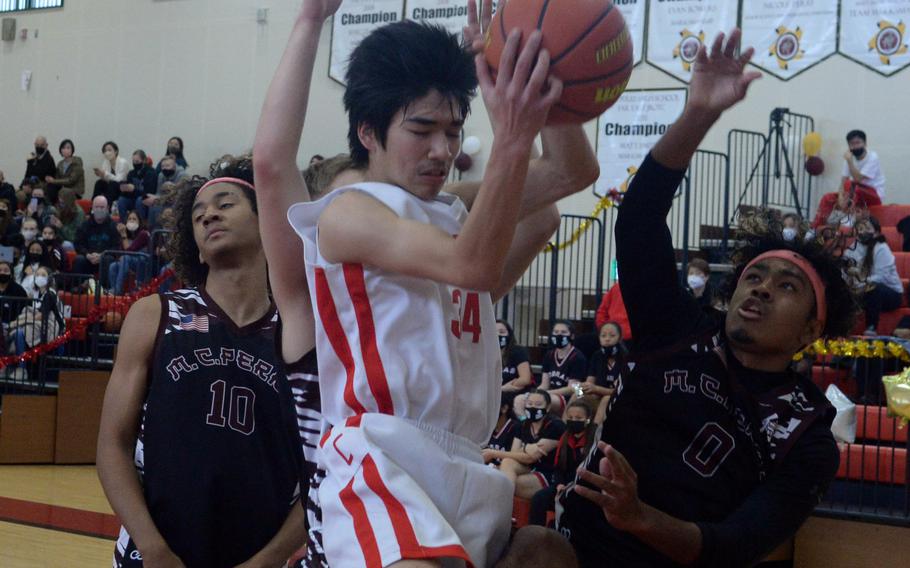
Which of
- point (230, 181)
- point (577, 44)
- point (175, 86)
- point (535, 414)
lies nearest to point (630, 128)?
point (535, 414)

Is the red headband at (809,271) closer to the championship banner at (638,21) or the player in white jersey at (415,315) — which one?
Answer: the player in white jersey at (415,315)

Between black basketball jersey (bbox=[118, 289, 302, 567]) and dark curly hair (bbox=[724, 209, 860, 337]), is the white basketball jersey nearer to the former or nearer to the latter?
black basketball jersey (bbox=[118, 289, 302, 567])

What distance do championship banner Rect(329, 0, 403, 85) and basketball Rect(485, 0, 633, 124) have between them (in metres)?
13.7

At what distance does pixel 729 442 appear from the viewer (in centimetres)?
248

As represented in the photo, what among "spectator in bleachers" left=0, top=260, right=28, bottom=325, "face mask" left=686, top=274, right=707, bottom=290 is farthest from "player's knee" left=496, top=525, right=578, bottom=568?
"spectator in bleachers" left=0, top=260, right=28, bottom=325

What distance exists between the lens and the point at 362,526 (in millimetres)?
1809

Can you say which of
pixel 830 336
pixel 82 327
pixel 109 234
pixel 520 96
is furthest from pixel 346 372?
pixel 109 234

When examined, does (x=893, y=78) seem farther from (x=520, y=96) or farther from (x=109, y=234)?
(x=520, y=96)

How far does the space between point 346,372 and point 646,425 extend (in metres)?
0.86

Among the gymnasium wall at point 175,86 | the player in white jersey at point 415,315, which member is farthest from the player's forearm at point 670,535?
the gymnasium wall at point 175,86

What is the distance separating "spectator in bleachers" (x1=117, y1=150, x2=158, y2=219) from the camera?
16.3 metres

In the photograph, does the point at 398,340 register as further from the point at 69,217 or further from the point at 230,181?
the point at 69,217

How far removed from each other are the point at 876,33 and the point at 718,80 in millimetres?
11172

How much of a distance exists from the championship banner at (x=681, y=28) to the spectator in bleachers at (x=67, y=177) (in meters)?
9.20
